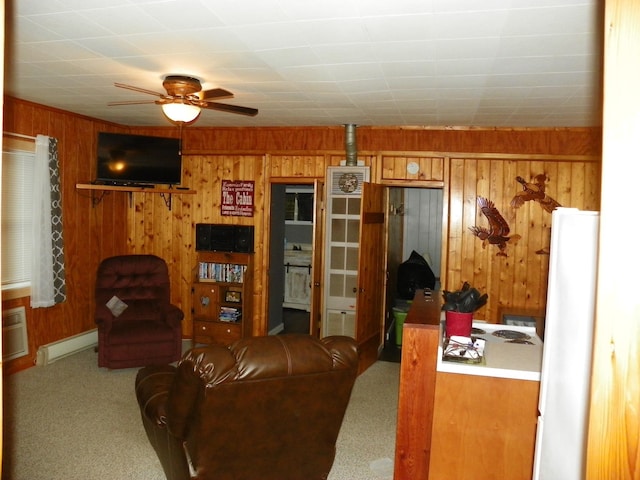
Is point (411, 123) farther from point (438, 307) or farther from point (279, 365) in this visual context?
point (279, 365)

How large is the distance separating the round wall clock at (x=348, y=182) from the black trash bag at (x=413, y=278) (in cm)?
224

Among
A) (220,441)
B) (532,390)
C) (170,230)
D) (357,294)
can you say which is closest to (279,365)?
(220,441)

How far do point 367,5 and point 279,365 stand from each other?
5.59 ft

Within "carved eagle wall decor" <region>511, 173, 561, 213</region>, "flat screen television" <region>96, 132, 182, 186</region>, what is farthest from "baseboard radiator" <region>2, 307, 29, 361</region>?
"carved eagle wall decor" <region>511, 173, 561, 213</region>

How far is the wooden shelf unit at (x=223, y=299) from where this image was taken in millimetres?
5777

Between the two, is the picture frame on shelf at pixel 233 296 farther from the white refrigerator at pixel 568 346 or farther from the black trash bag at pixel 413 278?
the white refrigerator at pixel 568 346

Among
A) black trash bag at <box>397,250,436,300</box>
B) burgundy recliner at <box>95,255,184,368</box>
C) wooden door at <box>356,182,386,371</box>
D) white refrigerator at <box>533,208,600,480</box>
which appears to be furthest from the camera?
black trash bag at <box>397,250,436,300</box>

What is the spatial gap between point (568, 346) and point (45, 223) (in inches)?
187

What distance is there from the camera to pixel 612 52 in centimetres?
85

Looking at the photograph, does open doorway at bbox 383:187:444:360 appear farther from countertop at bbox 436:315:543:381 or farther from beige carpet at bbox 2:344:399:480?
countertop at bbox 436:315:543:381

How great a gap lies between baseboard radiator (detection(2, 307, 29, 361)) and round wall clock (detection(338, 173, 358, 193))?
133 inches

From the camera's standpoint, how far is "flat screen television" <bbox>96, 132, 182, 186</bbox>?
17.6 feet

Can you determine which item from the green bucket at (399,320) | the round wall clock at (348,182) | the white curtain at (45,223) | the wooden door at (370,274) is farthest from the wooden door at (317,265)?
the white curtain at (45,223)

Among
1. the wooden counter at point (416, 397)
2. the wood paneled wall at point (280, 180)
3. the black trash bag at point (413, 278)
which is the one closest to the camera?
the wooden counter at point (416, 397)
